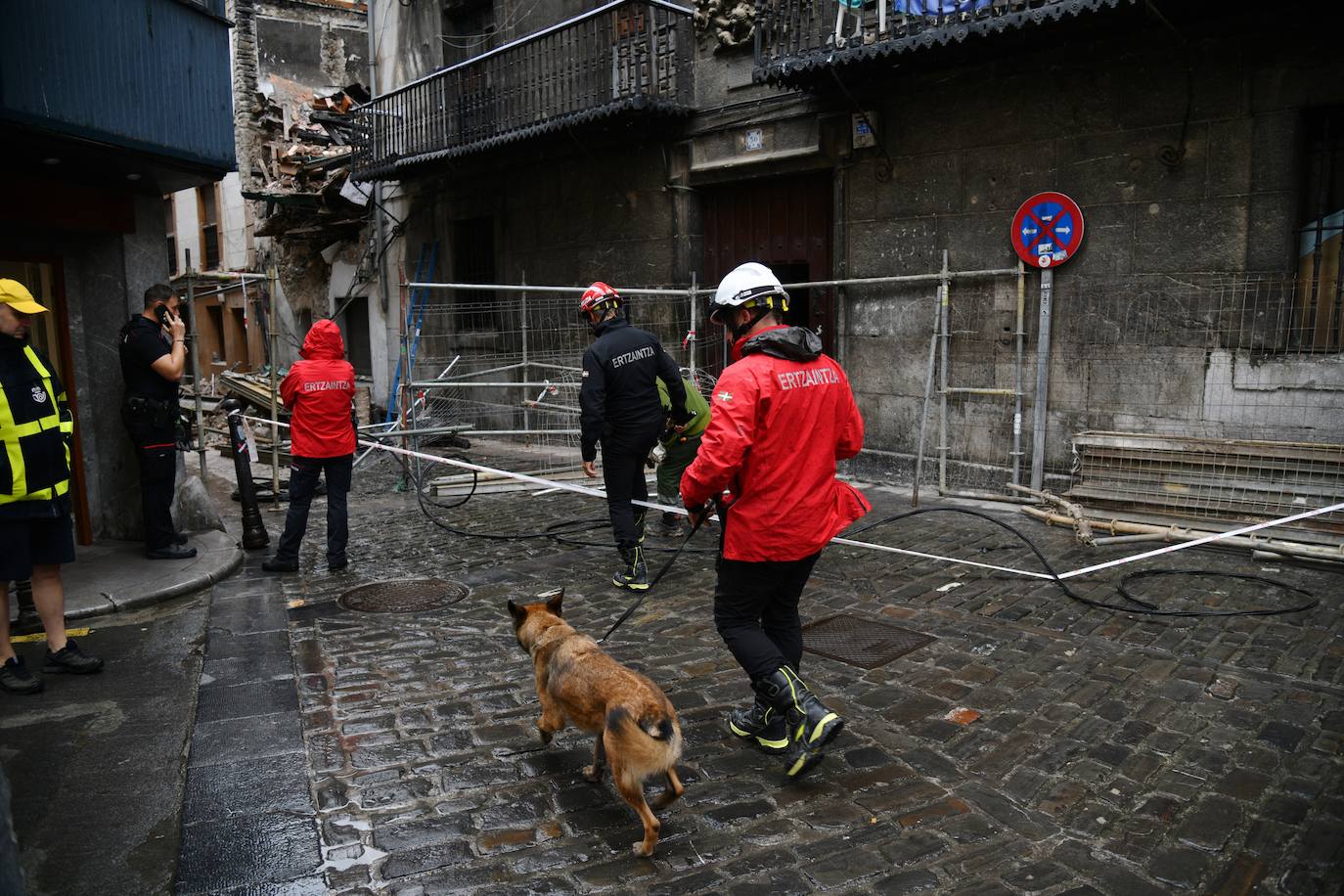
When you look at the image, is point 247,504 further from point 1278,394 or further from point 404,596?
point 1278,394

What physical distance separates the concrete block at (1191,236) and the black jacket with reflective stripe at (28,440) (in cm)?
854

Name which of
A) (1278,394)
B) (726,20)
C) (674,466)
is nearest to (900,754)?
(674,466)

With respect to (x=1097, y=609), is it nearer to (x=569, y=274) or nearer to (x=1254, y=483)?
(x=1254, y=483)

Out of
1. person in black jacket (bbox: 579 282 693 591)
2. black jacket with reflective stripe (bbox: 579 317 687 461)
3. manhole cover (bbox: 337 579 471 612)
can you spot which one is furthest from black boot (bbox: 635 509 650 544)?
manhole cover (bbox: 337 579 471 612)

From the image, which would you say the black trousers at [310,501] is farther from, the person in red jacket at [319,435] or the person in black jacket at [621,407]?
the person in black jacket at [621,407]

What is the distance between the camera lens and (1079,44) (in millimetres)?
8734

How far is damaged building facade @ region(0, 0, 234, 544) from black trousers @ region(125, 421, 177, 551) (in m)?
0.72

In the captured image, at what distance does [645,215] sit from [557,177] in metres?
2.18

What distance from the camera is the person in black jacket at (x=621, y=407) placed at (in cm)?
637

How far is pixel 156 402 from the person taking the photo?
22.1ft

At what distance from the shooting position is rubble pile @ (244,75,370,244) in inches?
736

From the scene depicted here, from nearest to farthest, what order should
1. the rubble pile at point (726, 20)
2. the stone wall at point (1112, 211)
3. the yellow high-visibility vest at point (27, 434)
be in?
the yellow high-visibility vest at point (27, 434)
the stone wall at point (1112, 211)
the rubble pile at point (726, 20)

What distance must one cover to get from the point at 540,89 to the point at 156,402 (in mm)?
9134

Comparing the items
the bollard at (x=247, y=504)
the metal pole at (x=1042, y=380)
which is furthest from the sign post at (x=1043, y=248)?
the bollard at (x=247, y=504)
